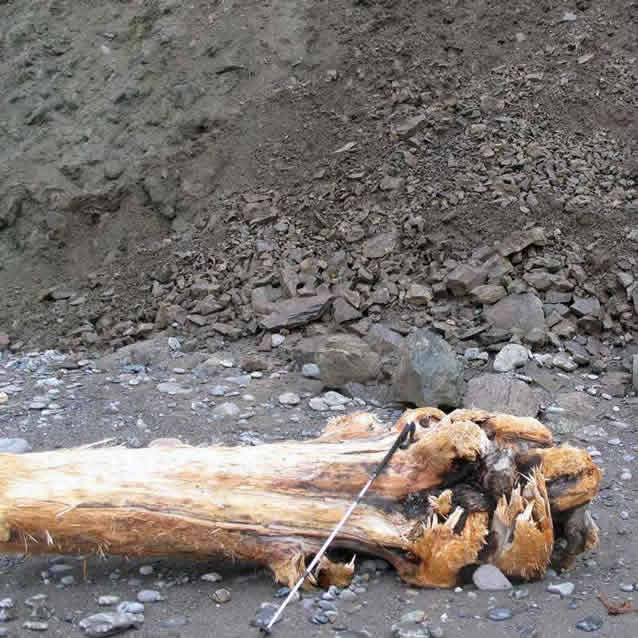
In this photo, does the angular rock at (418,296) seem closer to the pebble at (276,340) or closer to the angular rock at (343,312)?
the angular rock at (343,312)

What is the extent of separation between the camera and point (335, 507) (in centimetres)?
334

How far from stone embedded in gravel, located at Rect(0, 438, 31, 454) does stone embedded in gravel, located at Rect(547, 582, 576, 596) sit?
2897 mm

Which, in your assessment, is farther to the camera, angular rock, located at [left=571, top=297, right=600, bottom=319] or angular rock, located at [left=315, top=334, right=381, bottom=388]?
angular rock, located at [left=571, top=297, right=600, bottom=319]

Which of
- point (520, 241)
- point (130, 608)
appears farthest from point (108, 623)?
point (520, 241)

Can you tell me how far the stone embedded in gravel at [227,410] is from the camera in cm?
525

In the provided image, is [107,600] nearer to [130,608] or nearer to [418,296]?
[130,608]

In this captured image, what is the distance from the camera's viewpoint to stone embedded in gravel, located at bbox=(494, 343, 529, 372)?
5.68 metres

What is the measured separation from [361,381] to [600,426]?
1.51 metres

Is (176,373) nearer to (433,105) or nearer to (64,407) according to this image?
(64,407)

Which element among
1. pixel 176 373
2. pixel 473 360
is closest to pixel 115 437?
pixel 176 373

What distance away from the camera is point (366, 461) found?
347cm

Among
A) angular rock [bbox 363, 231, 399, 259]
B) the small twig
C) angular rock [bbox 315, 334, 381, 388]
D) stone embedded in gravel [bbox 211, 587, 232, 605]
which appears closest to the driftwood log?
stone embedded in gravel [bbox 211, 587, 232, 605]

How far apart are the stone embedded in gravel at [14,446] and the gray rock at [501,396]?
2.56 m

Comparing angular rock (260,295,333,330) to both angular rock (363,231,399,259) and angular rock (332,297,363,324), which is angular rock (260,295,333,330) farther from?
angular rock (363,231,399,259)
